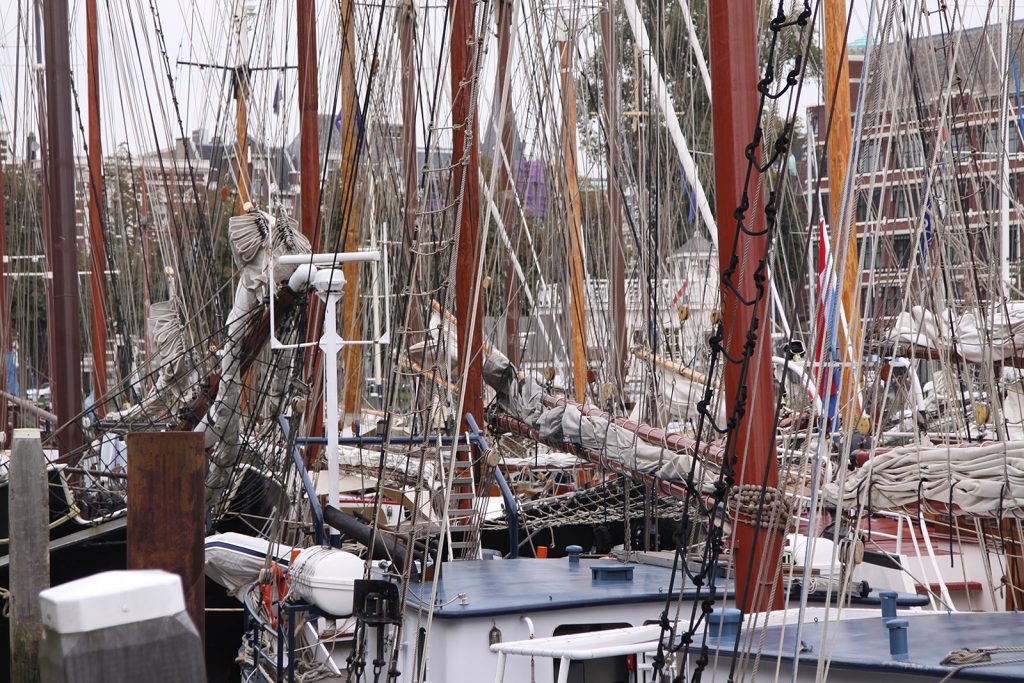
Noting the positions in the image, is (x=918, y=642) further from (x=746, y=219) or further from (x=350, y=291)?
(x=350, y=291)

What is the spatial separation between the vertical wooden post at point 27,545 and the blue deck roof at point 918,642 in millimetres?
4880

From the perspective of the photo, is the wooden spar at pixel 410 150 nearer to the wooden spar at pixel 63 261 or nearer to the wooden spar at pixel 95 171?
the wooden spar at pixel 63 261

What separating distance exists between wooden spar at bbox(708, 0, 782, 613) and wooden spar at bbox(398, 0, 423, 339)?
192cm

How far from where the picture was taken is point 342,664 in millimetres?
11078

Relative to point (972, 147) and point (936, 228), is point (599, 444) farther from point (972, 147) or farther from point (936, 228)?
point (972, 147)

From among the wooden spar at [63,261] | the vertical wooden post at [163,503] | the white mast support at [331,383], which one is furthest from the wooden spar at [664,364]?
the wooden spar at [63,261]

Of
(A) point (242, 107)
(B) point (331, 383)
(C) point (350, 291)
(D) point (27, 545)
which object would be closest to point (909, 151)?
(B) point (331, 383)

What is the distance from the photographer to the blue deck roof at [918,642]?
5.06 metres

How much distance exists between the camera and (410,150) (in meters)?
10.9

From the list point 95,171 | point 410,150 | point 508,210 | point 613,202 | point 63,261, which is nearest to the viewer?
point 410,150

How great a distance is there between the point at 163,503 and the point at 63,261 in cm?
642

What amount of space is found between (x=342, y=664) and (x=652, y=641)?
5.57 metres

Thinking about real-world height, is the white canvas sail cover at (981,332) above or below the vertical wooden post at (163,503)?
above

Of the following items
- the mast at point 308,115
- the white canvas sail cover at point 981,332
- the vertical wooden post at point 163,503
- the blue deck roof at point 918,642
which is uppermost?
the mast at point 308,115
